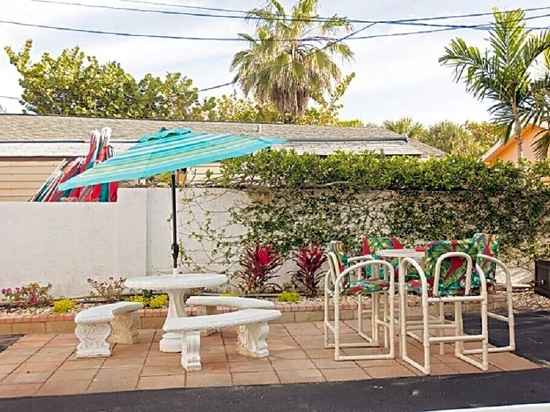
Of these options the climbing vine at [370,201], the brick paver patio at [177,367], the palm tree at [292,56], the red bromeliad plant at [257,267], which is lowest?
the brick paver patio at [177,367]

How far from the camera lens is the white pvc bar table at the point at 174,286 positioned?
5.53m

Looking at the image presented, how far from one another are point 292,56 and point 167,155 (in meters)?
14.6

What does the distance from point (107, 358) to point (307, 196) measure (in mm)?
3929

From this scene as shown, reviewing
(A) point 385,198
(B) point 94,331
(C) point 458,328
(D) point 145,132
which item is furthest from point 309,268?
(D) point 145,132

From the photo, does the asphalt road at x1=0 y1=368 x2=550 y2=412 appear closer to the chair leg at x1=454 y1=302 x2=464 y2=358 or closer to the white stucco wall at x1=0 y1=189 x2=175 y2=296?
the chair leg at x1=454 y1=302 x2=464 y2=358

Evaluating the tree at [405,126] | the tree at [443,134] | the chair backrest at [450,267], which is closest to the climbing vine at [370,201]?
the chair backrest at [450,267]

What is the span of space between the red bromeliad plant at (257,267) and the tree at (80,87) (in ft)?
60.8

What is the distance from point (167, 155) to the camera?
5.46 m

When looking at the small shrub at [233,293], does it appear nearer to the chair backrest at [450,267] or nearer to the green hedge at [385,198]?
the green hedge at [385,198]

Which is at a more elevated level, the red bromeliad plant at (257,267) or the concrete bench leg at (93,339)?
the red bromeliad plant at (257,267)

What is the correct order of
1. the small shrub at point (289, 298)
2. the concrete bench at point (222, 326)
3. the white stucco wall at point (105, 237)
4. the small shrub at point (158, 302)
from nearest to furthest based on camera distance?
the concrete bench at point (222, 326), the small shrub at point (158, 302), the small shrub at point (289, 298), the white stucco wall at point (105, 237)

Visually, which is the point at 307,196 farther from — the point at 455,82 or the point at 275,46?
the point at 275,46

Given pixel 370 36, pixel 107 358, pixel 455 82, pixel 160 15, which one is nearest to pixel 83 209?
pixel 107 358

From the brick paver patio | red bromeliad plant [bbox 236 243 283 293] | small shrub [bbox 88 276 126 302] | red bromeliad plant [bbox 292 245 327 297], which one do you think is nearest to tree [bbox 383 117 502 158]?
red bromeliad plant [bbox 292 245 327 297]
